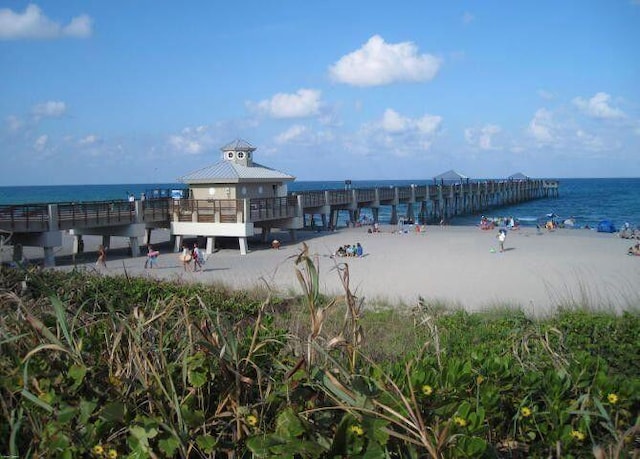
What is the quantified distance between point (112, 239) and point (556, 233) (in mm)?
28482

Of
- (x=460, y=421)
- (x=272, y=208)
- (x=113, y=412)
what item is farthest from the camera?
(x=272, y=208)

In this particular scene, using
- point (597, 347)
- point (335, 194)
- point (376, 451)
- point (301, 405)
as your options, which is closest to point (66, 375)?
point (301, 405)

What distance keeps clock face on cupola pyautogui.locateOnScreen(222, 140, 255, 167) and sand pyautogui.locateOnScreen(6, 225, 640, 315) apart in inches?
186

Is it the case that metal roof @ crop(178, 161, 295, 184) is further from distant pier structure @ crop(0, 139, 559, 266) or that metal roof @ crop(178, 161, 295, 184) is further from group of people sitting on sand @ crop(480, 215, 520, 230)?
group of people sitting on sand @ crop(480, 215, 520, 230)

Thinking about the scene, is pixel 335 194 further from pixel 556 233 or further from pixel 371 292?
pixel 371 292

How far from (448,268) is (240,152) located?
14437 mm

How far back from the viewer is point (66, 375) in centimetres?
271

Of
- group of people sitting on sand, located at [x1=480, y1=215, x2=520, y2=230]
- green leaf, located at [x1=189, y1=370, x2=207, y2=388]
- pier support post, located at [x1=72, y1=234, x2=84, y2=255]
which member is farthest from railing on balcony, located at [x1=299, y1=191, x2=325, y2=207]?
green leaf, located at [x1=189, y1=370, x2=207, y2=388]

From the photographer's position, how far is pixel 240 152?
32.9 metres

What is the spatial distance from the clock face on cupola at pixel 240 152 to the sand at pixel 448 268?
4720 millimetres

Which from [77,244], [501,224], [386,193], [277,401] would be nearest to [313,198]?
[77,244]

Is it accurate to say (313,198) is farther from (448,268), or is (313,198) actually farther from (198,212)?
(448,268)

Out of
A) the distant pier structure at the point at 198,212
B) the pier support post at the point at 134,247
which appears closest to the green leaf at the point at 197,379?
the distant pier structure at the point at 198,212

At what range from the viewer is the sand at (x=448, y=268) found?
16562mm
